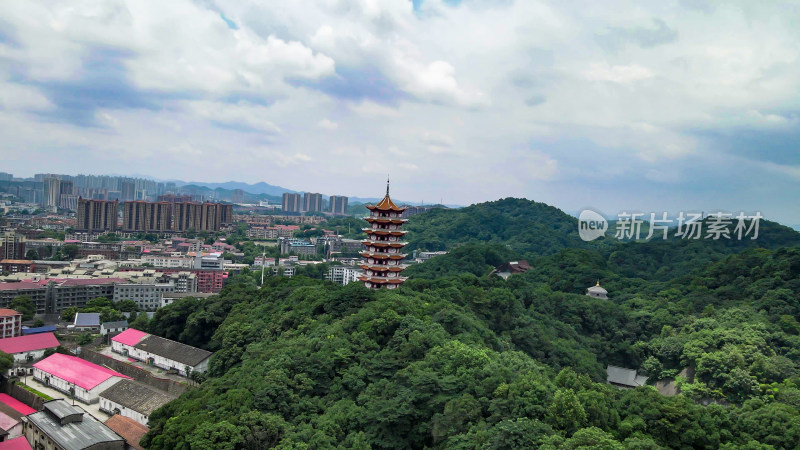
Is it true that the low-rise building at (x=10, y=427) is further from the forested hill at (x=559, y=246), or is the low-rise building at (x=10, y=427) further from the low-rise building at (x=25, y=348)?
the forested hill at (x=559, y=246)

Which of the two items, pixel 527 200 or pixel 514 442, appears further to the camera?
pixel 527 200

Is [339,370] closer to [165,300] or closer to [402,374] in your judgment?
[402,374]

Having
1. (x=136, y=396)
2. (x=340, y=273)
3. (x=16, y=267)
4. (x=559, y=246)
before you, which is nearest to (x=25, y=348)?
(x=136, y=396)

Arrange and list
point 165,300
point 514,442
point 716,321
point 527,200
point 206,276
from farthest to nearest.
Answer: point 527,200
point 206,276
point 165,300
point 716,321
point 514,442

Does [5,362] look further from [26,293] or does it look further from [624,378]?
[624,378]

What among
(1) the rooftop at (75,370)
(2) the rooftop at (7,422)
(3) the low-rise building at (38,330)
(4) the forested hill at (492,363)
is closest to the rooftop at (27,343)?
(1) the rooftop at (75,370)

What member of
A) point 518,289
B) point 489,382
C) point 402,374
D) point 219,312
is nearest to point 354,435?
point 402,374
